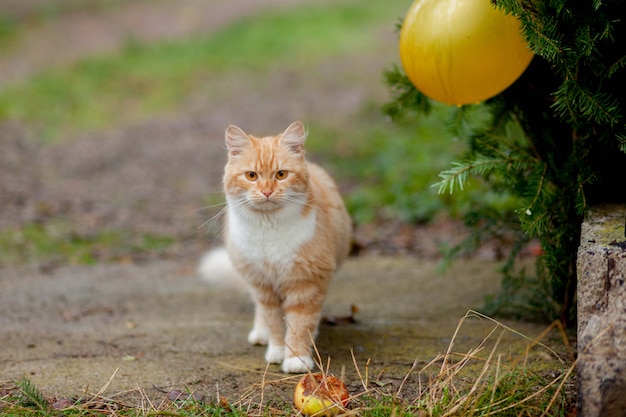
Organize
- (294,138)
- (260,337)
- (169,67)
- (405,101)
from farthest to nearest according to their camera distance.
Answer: (169,67), (405,101), (260,337), (294,138)

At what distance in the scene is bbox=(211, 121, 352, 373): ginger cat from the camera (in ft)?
11.2

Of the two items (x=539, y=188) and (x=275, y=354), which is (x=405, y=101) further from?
(x=275, y=354)

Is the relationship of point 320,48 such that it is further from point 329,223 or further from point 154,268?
point 329,223

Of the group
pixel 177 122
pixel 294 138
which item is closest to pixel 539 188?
pixel 294 138

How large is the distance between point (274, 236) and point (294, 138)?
45 cm

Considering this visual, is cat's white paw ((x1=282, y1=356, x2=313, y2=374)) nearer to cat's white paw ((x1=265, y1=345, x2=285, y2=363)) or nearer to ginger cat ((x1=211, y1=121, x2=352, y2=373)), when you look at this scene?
ginger cat ((x1=211, y1=121, x2=352, y2=373))

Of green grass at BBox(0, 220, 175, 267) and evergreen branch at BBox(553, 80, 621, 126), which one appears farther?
green grass at BBox(0, 220, 175, 267)

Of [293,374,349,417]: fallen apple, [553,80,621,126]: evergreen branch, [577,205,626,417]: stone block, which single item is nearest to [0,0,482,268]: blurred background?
[553,80,621,126]: evergreen branch

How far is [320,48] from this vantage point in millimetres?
12445

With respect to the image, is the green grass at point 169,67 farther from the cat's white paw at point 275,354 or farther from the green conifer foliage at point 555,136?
the green conifer foliage at point 555,136

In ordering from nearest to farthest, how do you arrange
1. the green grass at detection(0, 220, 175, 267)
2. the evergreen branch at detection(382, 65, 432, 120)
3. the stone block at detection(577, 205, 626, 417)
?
the stone block at detection(577, 205, 626, 417)
the evergreen branch at detection(382, 65, 432, 120)
the green grass at detection(0, 220, 175, 267)

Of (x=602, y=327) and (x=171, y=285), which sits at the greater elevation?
(x=602, y=327)

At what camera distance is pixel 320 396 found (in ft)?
9.47

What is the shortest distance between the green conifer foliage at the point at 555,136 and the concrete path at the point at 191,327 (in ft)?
1.45
